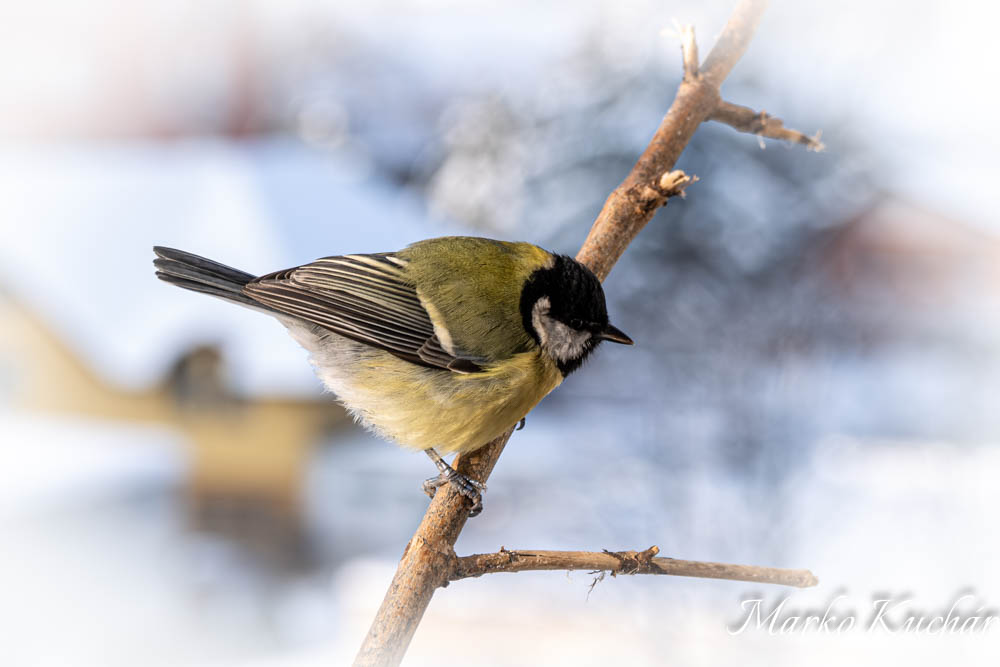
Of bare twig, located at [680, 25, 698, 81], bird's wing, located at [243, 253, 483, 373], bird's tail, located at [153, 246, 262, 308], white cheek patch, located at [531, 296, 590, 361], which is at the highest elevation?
bare twig, located at [680, 25, 698, 81]

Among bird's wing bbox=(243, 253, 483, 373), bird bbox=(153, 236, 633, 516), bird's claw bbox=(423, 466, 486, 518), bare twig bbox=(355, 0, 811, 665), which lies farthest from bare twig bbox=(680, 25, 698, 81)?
bird's claw bbox=(423, 466, 486, 518)

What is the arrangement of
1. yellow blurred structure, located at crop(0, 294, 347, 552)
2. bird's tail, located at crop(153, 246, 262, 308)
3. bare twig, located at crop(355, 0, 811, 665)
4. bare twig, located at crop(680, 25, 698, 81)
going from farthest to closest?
yellow blurred structure, located at crop(0, 294, 347, 552) → bare twig, located at crop(680, 25, 698, 81) → bird's tail, located at crop(153, 246, 262, 308) → bare twig, located at crop(355, 0, 811, 665)

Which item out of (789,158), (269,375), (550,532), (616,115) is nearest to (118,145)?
(269,375)

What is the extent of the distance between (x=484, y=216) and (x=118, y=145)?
818mm

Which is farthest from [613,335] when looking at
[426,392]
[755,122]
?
[755,122]

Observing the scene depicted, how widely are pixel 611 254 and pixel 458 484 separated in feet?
0.86

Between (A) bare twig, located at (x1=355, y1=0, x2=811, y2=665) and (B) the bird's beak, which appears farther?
(B) the bird's beak

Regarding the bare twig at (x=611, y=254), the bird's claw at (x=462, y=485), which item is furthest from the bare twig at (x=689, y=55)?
the bird's claw at (x=462, y=485)

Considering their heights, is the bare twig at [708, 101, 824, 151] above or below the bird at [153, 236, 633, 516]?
above

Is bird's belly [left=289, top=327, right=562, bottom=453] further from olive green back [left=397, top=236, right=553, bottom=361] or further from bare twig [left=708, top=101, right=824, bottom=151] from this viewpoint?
bare twig [left=708, top=101, right=824, bottom=151]

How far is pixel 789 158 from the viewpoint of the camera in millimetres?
1374

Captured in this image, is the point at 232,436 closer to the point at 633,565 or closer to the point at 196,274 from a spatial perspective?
the point at 196,274

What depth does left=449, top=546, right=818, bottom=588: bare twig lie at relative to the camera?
53 centimetres

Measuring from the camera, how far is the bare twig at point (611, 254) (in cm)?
53
